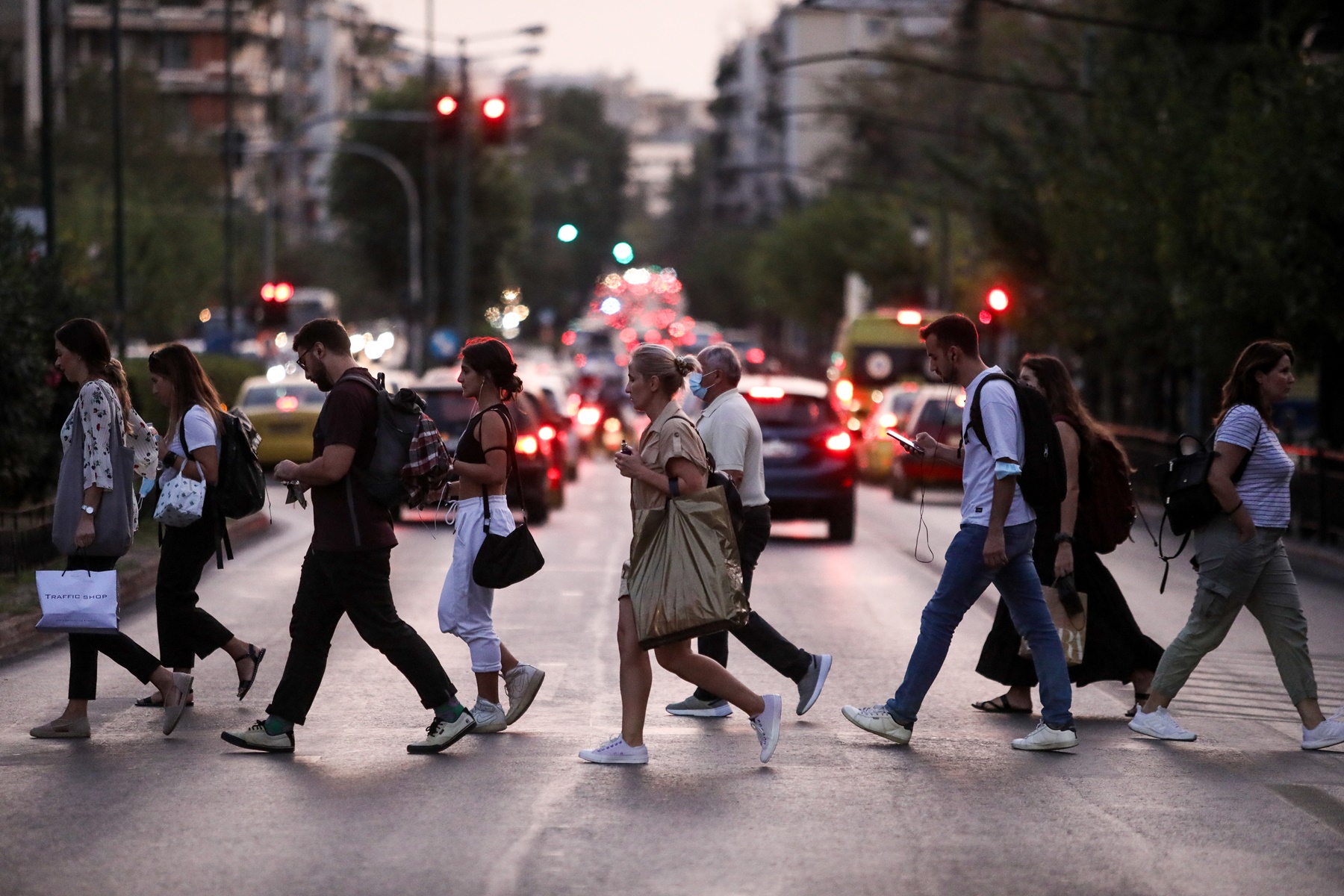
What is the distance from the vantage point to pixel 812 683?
9789 millimetres

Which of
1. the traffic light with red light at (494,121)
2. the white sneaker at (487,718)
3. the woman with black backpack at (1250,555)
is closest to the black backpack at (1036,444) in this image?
the woman with black backpack at (1250,555)

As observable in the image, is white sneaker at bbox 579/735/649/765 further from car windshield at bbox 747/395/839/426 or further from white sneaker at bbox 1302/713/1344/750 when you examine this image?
car windshield at bbox 747/395/839/426

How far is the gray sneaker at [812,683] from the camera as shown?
977 cm

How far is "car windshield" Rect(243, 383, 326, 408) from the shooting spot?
1221 inches

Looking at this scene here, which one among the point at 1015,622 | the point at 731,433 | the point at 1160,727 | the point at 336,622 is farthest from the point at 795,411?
the point at 336,622

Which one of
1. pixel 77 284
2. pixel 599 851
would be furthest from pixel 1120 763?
pixel 77 284

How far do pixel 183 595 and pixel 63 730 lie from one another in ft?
3.50

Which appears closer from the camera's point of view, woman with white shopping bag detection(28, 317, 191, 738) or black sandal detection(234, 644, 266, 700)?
woman with white shopping bag detection(28, 317, 191, 738)

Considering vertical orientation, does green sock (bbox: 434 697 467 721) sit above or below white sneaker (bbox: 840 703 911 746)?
above

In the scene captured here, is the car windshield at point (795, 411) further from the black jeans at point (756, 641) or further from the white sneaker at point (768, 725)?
the white sneaker at point (768, 725)

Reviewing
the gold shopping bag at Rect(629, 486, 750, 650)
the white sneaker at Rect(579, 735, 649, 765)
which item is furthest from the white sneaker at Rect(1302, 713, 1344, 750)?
the white sneaker at Rect(579, 735, 649, 765)

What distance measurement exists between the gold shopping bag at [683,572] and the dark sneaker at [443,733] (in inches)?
37.1

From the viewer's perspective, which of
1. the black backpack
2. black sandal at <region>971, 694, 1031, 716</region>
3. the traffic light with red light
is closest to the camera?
the black backpack

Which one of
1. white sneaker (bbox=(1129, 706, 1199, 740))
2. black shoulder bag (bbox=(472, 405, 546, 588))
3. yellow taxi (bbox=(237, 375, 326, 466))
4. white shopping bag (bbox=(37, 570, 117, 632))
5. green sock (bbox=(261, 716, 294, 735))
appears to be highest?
black shoulder bag (bbox=(472, 405, 546, 588))
